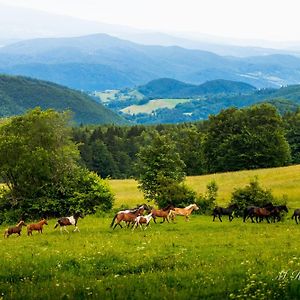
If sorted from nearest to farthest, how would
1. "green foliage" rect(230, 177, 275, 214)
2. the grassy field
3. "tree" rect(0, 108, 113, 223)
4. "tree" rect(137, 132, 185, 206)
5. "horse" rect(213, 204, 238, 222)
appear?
1. "horse" rect(213, 204, 238, 222)
2. "green foliage" rect(230, 177, 275, 214)
3. "tree" rect(0, 108, 113, 223)
4. "tree" rect(137, 132, 185, 206)
5. the grassy field

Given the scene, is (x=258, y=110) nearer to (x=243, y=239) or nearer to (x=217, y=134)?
(x=217, y=134)

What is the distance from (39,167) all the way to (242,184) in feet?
111

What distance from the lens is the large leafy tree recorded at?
92500 millimetres

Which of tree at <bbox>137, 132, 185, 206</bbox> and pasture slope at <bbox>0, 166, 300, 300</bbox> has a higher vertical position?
pasture slope at <bbox>0, 166, 300, 300</bbox>

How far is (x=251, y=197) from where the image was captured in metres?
42.1

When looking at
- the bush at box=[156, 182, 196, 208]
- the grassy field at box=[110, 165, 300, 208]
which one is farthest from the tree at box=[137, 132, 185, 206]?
the bush at box=[156, 182, 196, 208]

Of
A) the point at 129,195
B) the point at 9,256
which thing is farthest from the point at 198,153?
the point at 9,256

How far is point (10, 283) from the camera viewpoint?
649 inches

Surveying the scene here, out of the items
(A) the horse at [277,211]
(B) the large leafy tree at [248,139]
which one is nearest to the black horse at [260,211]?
(A) the horse at [277,211]

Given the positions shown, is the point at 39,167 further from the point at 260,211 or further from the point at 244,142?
the point at 244,142

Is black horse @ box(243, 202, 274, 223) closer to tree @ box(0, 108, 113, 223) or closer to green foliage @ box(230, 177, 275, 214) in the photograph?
green foliage @ box(230, 177, 275, 214)

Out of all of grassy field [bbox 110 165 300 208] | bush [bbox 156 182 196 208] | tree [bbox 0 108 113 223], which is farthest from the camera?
grassy field [bbox 110 165 300 208]

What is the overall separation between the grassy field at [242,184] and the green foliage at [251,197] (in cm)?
1166

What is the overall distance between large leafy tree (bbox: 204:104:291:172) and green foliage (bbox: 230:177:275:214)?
5006 centimetres
